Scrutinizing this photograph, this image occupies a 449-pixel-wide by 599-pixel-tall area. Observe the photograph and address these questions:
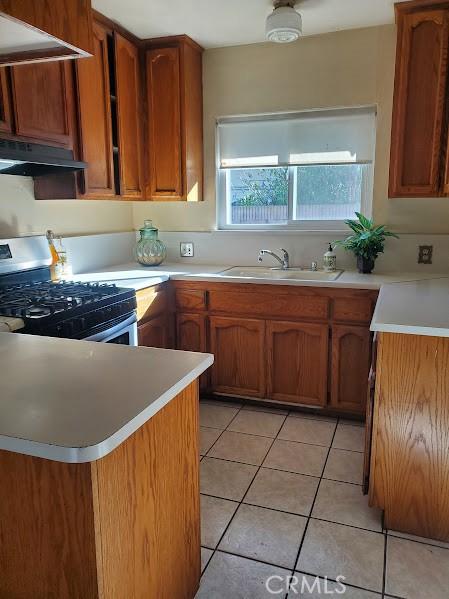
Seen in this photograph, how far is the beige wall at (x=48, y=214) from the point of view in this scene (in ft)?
8.18

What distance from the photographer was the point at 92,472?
3.02ft

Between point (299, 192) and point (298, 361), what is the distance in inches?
46.3

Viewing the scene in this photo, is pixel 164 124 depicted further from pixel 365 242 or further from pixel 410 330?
pixel 410 330

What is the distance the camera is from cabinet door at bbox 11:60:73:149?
213cm

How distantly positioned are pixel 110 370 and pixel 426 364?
46.1 inches

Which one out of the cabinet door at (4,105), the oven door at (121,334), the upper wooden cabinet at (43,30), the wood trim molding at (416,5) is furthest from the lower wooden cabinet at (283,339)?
the upper wooden cabinet at (43,30)

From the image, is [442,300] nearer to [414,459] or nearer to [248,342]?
[414,459]

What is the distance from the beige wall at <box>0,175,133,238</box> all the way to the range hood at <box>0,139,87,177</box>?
0.31 ft

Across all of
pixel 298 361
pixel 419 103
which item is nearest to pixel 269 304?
pixel 298 361

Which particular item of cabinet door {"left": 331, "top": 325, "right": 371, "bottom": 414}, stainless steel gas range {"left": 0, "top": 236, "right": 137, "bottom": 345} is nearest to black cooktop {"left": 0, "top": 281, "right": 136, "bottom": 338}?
stainless steel gas range {"left": 0, "top": 236, "right": 137, "bottom": 345}

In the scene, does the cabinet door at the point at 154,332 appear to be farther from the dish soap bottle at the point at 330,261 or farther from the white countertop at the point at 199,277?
the dish soap bottle at the point at 330,261

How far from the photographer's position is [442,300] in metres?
2.10

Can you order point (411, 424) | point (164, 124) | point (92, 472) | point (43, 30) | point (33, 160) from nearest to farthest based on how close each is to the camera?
point (92, 472) → point (43, 30) → point (411, 424) → point (33, 160) → point (164, 124)

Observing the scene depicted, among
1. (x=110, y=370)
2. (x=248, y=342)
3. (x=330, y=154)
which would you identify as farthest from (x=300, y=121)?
(x=110, y=370)
